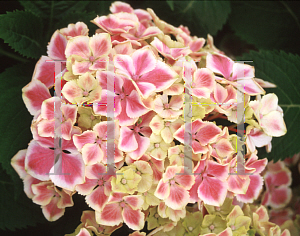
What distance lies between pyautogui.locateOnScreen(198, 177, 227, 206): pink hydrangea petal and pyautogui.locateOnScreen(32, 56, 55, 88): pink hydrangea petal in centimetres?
40

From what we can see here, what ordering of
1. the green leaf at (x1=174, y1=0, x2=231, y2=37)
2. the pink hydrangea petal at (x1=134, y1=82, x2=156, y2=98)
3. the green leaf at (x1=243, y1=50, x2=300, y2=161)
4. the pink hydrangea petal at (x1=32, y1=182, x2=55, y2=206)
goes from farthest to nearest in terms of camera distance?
the green leaf at (x1=174, y1=0, x2=231, y2=37), the green leaf at (x1=243, y1=50, x2=300, y2=161), the pink hydrangea petal at (x1=32, y1=182, x2=55, y2=206), the pink hydrangea petal at (x1=134, y1=82, x2=156, y2=98)

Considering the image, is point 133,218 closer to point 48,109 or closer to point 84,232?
point 84,232

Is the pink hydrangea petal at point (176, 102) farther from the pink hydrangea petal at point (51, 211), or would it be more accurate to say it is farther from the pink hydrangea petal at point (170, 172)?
the pink hydrangea petal at point (51, 211)

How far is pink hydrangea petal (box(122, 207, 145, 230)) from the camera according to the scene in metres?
0.62

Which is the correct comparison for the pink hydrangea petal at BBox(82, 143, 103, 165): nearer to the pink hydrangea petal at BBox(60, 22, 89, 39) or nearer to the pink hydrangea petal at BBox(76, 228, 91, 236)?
the pink hydrangea petal at BBox(76, 228, 91, 236)

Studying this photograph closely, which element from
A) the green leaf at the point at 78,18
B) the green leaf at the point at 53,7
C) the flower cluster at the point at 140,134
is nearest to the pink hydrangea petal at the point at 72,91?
the flower cluster at the point at 140,134

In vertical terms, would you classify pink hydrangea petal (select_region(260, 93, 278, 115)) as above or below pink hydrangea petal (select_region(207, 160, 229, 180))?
above

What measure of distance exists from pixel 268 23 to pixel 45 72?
90cm

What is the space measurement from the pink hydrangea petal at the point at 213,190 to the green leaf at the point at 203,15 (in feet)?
1.96

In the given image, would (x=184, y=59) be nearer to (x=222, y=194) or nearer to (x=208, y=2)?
(x=222, y=194)

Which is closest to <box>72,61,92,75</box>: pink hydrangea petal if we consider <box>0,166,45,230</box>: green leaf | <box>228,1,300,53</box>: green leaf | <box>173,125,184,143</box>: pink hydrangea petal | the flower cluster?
the flower cluster

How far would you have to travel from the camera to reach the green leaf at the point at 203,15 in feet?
3.46

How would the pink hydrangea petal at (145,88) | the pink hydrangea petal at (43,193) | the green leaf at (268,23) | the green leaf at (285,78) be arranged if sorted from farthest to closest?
the green leaf at (268,23), the green leaf at (285,78), the pink hydrangea petal at (43,193), the pink hydrangea petal at (145,88)

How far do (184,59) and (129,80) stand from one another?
0.15 m
